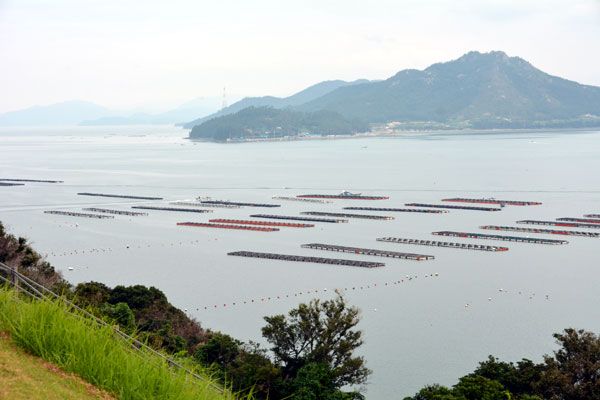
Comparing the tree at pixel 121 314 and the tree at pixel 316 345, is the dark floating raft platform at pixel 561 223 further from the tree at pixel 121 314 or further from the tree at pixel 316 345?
the tree at pixel 121 314

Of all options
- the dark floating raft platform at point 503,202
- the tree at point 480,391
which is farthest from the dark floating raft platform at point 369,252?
the dark floating raft platform at point 503,202

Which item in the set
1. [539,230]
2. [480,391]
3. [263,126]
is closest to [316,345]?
[480,391]

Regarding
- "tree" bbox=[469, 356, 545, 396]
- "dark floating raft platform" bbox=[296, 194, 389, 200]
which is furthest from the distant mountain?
"tree" bbox=[469, 356, 545, 396]

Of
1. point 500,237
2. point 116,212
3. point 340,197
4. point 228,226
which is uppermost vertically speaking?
point 340,197

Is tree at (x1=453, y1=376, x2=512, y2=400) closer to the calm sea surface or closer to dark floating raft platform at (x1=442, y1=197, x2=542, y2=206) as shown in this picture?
the calm sea surface

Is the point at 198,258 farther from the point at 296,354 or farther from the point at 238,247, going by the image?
the point at 296,354

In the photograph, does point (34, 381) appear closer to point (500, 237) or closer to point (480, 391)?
point (480, 391)

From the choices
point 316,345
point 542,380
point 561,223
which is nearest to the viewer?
point 542,380
